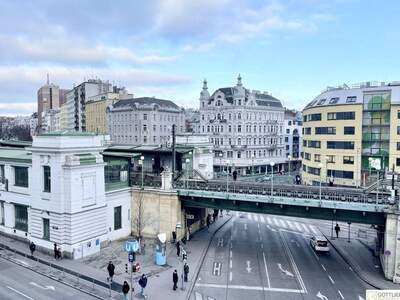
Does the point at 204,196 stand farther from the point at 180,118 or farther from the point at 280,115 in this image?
the point at 180,118

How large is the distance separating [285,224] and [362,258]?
47.7ft

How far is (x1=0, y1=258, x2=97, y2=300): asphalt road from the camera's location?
23691mm

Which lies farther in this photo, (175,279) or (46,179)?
(46,179)

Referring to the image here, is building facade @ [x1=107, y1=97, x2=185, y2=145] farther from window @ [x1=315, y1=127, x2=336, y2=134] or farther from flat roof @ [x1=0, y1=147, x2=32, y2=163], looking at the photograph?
flat roof @ [x1=0, y1=147, x2=32, y2=163]

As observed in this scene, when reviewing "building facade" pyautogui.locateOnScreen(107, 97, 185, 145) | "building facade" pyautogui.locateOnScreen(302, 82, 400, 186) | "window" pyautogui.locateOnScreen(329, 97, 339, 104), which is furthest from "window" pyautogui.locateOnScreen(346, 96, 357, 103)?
"building facade" pyautogui.locateOnScreen(107, 97, 185, 145)

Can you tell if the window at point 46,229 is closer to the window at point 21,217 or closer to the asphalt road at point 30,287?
the window at point 21,217

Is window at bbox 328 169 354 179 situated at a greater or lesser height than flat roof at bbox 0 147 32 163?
lesser

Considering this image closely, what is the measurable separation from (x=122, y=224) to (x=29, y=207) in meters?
8.75

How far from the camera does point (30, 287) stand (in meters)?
25.1

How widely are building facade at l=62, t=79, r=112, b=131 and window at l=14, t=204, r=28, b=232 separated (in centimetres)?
10122

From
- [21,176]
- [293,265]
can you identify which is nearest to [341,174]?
[293,265]

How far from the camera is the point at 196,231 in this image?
139ft

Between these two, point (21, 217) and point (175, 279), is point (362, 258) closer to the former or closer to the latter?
point (175, 279)

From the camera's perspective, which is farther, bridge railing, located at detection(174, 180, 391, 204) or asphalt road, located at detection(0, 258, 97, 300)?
bridge railing, located at detection(174, 180, 391, 204)
